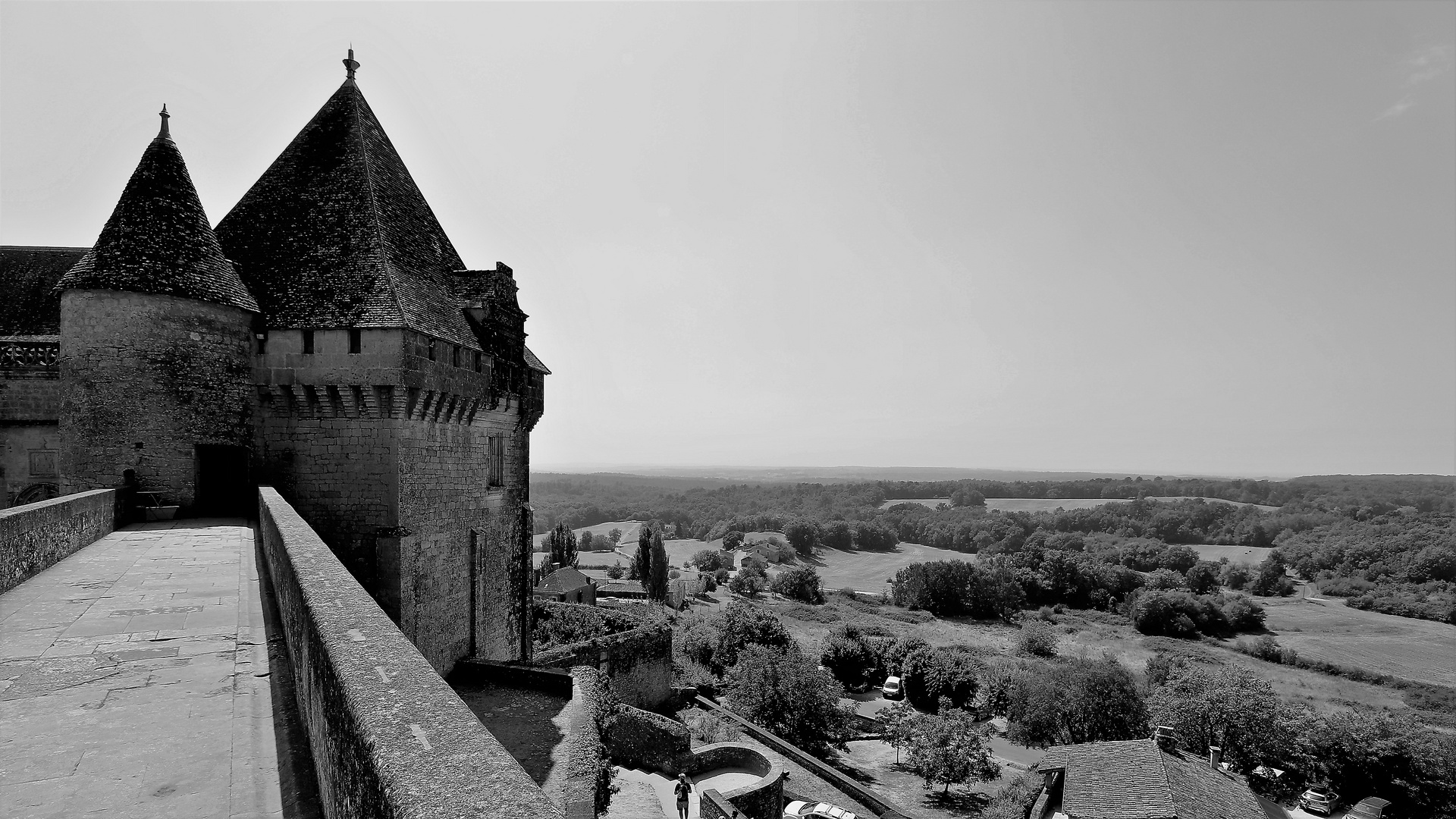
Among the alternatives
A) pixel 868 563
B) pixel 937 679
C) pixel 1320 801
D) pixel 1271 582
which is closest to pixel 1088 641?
pixel 937 679

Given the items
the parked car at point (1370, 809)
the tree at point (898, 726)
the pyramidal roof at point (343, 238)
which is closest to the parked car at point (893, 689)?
the tree at point (898, 726)

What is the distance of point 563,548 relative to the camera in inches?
2739

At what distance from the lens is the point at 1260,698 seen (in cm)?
3195

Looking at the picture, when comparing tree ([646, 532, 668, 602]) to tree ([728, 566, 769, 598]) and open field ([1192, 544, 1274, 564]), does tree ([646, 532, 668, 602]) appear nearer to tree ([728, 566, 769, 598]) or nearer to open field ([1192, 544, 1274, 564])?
tree ([728, 566, 769, 598])

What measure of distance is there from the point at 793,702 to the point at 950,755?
6.94 m

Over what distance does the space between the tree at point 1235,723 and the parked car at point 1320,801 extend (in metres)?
1.60

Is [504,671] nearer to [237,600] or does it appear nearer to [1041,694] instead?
[237,600]

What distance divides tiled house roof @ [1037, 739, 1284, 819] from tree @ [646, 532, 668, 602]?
4321 centimetres

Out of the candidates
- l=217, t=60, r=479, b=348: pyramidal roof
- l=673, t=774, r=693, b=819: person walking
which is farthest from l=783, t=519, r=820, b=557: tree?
l=217, t=60, r=479, b=348: pyramidal roof

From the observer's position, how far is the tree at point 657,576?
209 ft

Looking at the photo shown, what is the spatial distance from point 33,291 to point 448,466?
10.6 meters

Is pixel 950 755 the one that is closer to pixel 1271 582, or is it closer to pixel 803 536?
pixel 1271 582

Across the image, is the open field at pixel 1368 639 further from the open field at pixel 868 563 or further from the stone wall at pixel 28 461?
the stone wall at pixel 28 461

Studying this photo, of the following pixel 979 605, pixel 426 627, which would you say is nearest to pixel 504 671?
pixel 426 627
